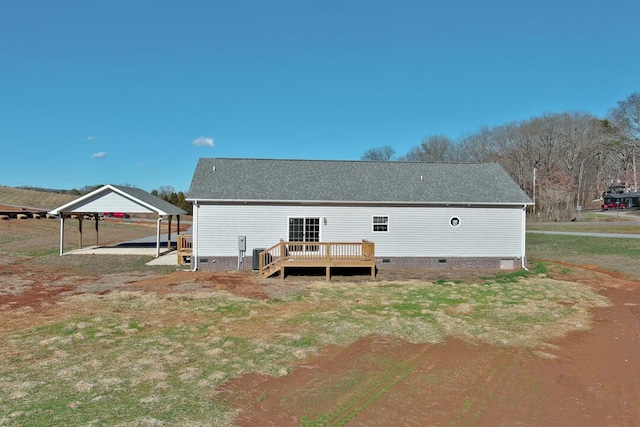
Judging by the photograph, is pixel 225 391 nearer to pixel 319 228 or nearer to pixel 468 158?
pixel 319 228

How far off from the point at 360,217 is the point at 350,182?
7.05ft

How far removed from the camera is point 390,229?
711 inches

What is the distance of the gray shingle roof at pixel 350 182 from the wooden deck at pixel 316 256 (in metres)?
2.10

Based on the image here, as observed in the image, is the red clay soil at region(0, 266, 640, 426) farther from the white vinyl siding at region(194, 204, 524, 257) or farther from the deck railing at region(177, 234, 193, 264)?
the deck railing at region(177, 234, 193, 264)

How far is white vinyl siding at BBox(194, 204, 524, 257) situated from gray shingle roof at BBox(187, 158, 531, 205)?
18.2 inches

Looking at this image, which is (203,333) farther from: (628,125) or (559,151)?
(628,125)

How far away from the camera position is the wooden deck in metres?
15.8

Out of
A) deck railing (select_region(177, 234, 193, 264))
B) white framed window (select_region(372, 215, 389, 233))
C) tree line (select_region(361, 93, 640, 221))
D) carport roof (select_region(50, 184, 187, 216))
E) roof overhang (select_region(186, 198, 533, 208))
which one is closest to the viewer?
roof overhang (select_region(186, 198, 533, 208))

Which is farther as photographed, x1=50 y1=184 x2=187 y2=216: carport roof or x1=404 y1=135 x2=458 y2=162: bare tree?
x1=404 y1=135 x2=458 y2=162: bare tree

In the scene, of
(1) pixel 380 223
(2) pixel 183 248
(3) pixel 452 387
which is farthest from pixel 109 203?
(3) pixel 452 387

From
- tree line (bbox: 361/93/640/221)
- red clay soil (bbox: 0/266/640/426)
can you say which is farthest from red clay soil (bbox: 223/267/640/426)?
tree line (bbox: 361/93/640/221)

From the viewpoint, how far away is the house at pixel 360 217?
56.7 feet

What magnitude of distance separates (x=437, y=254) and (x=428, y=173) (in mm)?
4486

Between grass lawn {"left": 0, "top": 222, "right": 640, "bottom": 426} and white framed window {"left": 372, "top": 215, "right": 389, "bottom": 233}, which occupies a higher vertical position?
white framed window {"left": 372, "top": 215, "right": 389, "bottom": 233}
